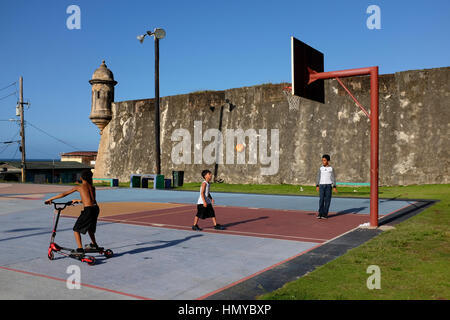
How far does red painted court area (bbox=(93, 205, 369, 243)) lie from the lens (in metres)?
9.77

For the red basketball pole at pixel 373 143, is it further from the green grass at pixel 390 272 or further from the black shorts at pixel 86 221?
the black shorts at pixel 86 221

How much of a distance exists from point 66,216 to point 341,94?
19626mm

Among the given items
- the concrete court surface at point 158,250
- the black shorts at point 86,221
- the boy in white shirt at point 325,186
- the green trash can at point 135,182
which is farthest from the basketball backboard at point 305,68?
the green trash can at point 135,182

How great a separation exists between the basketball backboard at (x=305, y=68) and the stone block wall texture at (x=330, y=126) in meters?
14.3

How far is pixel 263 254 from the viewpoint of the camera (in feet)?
24.7

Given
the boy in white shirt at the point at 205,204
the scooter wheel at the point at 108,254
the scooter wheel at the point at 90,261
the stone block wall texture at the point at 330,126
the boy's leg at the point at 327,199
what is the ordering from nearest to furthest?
the scooter wheel at the point at 90,261
the scooter wheel at the point at 108,254
the boy in white shirt at the point at 205,204
the boy's leg at the point at 327,199
the stone block wall texture at the point at 330,126

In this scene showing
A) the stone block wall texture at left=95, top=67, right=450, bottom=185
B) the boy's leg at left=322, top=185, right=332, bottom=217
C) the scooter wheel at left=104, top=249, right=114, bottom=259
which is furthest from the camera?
the stone block wall texture at left=95, top=67, right=450, bottom=185

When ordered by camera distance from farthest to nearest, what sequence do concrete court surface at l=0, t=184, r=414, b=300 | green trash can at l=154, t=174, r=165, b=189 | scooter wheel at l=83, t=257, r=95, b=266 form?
1. green trash can at l=154, t=174, r=165, b=189
2. scooter wheel at l=83, t=257, r=95, b=266
3. concrete court surface at l=0, t=184, r=414, b=300

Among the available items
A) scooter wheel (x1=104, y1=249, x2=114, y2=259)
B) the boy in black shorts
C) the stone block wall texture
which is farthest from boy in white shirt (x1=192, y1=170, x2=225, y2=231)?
the stone block wall texture

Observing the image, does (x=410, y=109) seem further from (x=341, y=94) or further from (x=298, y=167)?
(x=298, y=167)

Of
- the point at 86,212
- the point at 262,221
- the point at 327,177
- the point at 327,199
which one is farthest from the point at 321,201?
the point at 86,212

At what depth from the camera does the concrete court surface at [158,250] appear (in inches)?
216

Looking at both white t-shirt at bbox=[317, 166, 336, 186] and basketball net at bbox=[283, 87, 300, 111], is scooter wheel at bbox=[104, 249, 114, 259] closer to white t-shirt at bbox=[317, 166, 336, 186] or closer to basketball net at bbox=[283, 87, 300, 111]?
white t-shirt at bbox=[317, 166, 336, 186]

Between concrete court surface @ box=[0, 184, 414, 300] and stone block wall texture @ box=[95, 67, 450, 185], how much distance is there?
34.5 feet
